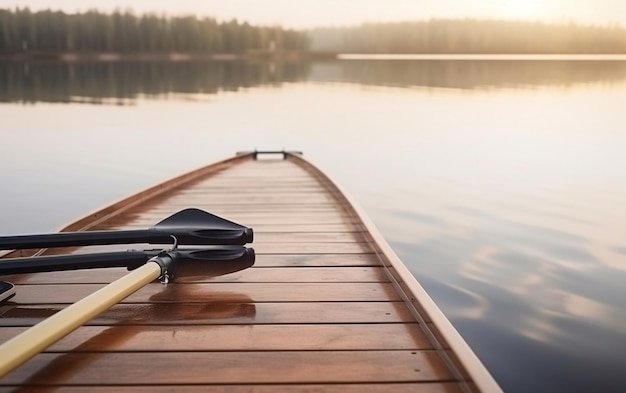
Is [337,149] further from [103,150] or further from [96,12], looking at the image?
[96,12]

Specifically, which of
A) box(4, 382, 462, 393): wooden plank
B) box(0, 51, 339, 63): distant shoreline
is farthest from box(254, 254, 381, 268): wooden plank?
box(0, 51, 339, 63): distant shoreline

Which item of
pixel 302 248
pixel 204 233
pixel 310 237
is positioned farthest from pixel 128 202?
pixel 204 233

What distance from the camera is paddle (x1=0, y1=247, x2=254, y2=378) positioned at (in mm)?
1805

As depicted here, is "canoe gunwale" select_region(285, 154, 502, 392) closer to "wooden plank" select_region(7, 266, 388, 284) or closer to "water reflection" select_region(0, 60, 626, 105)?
"wooden plank" select_region(7, 266, 388, 284)

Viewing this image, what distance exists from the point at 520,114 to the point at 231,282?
25574mm

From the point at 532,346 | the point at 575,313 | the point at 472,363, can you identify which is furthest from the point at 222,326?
the point at 575,313

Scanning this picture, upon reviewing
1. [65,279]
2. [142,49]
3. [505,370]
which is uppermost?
[142,49]

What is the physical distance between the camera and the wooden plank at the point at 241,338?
2305 mm

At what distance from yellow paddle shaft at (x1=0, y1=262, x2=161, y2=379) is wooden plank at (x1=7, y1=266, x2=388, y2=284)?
66cm

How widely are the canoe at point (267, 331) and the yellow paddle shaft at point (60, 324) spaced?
0.18m

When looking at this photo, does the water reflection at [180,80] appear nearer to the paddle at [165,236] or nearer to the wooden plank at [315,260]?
the wooden plank at [315,260]

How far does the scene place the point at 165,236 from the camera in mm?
3104

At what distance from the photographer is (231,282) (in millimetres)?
3090

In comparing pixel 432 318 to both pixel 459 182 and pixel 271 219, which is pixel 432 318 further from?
pixel 459 182
